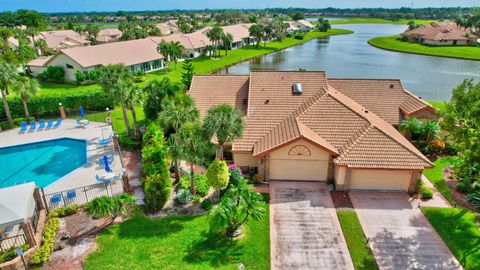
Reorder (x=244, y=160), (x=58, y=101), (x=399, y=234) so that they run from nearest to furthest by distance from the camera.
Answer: (x=399, y=234), (x=244, y=160), (x=58, y=101)

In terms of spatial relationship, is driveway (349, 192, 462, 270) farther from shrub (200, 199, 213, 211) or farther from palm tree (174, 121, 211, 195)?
palm tree (174, 121, 211, 195)

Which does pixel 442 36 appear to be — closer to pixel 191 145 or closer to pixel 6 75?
pixel 191 145

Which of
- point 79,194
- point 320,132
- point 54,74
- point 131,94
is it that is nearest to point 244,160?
point 320,132

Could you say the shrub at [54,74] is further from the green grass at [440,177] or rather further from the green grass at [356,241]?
the green grass at [440,177]

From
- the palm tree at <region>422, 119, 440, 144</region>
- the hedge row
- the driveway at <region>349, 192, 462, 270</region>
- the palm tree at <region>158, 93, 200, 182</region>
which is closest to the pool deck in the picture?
the hedge row

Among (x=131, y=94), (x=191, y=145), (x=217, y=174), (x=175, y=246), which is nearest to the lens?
(x=175, y=246)

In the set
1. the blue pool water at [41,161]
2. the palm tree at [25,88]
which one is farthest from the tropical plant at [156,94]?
the palm tree at [25,88]
